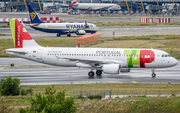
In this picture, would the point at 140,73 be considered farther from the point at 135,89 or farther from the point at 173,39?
the point at 173,39

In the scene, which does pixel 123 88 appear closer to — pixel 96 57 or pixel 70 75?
pixel 96 57

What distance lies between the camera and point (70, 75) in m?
43.3

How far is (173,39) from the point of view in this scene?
253 feet

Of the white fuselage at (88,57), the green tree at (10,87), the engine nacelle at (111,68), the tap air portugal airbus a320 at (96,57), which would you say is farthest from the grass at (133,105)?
the white fuselage at (88,57)

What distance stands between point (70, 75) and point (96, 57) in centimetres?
478

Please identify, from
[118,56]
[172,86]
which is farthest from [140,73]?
[172,86]

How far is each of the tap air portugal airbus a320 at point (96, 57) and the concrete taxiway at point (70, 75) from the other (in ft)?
4.56

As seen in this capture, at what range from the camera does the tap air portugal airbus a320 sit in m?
41.0

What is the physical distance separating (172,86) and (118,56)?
30.7ft

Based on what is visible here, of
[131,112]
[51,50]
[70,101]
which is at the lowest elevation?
[131,112]

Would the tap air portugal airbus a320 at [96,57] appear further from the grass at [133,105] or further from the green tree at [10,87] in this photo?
the grass at [133,105]

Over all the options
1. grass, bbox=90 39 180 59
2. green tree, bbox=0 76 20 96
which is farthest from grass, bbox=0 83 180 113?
grass, bbox=90 39 180 59

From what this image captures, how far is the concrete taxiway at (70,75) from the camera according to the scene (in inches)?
1543

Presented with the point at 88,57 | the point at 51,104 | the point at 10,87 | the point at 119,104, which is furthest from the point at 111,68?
the point at 51,104
